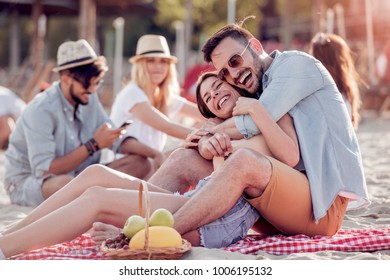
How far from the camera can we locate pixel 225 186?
316 cm

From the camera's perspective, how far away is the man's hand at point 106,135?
4.96 m

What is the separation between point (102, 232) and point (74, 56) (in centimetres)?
218

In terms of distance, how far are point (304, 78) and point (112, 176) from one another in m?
0.94

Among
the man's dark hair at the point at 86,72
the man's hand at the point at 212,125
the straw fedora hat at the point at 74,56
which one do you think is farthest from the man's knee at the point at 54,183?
the man's hand at the point at 212,125

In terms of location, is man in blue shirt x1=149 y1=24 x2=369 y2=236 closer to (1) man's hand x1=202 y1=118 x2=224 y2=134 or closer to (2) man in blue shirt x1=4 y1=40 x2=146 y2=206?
(1) man's hand x1=202 y1=118 x2=224 y2=134

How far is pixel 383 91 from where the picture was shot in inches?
571

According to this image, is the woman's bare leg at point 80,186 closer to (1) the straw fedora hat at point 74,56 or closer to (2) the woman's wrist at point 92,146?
(2) the woman's wrist at point 92,146

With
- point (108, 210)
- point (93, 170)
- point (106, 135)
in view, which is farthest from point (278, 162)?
point (106, 135)

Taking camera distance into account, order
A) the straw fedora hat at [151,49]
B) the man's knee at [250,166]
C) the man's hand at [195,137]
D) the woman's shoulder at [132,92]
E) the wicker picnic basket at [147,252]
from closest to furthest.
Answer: the wicker picnic basket at [147,252] → the man's knee at [250,166] → the man's hand at [195,137] → the woman's shoulder at [132,92] → the straw fedora hat at [151,49]

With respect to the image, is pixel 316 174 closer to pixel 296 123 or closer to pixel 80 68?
pixel 296 123

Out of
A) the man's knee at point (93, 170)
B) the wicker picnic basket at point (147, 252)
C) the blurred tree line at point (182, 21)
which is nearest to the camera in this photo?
the wicker picnic basket at point (147, 252)

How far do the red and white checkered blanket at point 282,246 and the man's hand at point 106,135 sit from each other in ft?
4.83
